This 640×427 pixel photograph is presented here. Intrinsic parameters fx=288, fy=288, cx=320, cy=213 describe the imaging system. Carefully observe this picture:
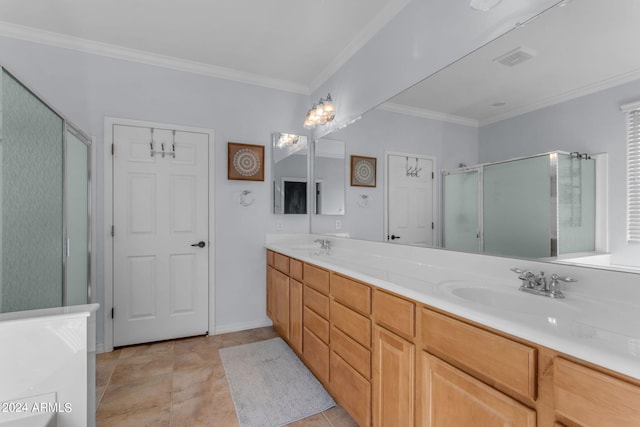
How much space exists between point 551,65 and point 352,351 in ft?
5.01

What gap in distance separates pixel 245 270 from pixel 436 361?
7.42 feet

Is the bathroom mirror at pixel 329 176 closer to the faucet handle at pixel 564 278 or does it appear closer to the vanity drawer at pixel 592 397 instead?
the faucet handle at pixel 564 278

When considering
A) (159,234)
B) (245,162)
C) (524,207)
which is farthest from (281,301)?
(524,207)

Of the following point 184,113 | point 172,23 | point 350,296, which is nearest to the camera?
point 350,296

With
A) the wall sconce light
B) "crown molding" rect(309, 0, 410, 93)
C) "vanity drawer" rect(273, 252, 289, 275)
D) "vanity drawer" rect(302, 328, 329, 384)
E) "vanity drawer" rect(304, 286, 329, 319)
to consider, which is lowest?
"vanity drawer" rect(302, 328, 329, 384)

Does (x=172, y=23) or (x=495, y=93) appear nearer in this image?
(x=495, y=93)

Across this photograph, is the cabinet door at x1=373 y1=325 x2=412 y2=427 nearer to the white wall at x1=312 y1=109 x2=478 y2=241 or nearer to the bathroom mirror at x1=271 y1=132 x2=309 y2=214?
the white wall at x1=312 y1=109 x2=478 y2=241

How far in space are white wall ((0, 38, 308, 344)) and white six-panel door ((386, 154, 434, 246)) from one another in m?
1.43

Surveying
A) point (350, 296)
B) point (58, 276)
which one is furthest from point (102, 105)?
point (350, 296)

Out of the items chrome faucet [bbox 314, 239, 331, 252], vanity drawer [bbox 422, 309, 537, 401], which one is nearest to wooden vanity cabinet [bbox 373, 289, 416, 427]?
vanity drawer [bbox 422, 309, 537, 401]

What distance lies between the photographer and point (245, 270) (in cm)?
295

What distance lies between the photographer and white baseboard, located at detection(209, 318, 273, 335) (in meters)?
2.84

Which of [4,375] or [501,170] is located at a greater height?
[501,170]

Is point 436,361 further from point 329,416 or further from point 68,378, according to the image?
point 68,378
